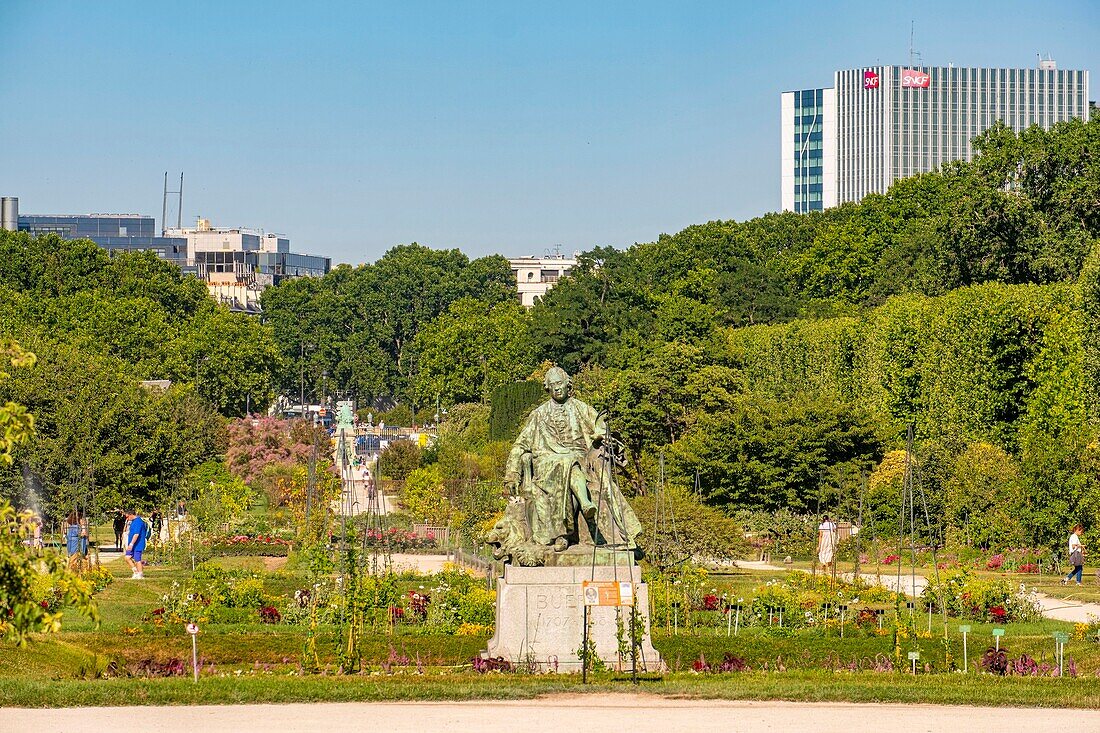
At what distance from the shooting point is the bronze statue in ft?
75.5

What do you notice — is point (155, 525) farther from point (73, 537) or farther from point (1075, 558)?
point (1075, 558)

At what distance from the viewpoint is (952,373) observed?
47750 millimetres

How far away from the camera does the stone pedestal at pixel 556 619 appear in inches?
875

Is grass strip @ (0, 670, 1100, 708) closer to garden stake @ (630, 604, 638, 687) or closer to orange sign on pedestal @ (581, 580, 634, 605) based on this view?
garden stake @ (630, 604, 638, 687)

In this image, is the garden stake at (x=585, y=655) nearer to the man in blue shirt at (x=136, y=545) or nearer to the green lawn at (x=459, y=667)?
the green lawn at (x=459, y=667)

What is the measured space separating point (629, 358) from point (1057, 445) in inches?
1405

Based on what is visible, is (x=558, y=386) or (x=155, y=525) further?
(x=155, y=525)

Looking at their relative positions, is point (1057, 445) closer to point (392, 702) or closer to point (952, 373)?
point (952, 373)

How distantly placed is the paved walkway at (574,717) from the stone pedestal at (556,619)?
9.47 ft

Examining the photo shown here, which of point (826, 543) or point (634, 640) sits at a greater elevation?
point (826, 543)

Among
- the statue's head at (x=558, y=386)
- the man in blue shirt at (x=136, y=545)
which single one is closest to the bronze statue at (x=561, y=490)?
the statue's head at (x=558, y=386)

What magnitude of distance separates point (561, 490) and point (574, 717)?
5.36 m

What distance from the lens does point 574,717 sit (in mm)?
18047

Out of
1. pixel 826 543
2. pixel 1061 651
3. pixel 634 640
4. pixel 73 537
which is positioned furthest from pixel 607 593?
pixel 73 537
